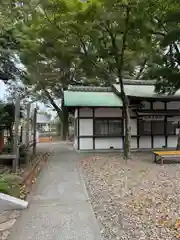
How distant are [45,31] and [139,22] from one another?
367 cm

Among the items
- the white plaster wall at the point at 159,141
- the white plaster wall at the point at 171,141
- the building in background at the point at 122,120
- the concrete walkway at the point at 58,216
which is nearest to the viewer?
the concrete walkway at the point at 58,216

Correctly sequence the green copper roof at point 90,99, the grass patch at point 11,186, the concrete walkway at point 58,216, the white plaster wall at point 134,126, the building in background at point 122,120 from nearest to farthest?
the concrete walkway at point 58,216 < the grass patch at point 11,186 < the green copper roof at point 90,99 < the building in background at point 122,120 < the white plaster wall at point 134,126

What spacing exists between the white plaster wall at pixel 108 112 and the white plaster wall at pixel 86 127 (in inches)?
24.0

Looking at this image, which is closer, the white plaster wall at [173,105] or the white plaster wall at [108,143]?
the white plaster wall at [108,143]

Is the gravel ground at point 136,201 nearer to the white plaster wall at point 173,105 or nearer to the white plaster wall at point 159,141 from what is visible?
the white plaster wall at point 159,141

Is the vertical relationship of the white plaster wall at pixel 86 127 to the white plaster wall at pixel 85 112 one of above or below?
below

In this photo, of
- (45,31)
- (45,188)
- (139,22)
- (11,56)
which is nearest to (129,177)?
(45,188)

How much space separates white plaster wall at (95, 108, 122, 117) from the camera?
14.7 meters

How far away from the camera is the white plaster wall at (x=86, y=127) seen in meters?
14.6

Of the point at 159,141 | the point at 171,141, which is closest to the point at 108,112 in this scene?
the point at 159,141

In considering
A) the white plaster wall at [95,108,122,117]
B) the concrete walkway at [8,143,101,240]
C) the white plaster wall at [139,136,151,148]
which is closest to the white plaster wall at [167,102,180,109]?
the white plaster wall at [139,136,151,148]

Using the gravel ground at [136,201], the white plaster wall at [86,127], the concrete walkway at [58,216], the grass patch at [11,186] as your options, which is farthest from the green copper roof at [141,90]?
the grass patch at [11,186]

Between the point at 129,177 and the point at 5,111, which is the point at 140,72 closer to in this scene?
the point at 5,111

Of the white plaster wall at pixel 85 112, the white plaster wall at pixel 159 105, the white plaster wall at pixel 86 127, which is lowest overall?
the white plaster wall at pixel 86 127
